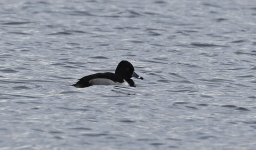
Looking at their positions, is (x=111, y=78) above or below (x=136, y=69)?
above

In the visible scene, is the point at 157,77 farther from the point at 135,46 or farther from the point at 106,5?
the point at 106,5

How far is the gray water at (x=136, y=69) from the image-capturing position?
1684cm

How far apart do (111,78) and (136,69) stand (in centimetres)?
361

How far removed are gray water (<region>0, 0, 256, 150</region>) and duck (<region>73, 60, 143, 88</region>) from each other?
0.18 meters

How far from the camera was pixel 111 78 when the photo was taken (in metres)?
21.8

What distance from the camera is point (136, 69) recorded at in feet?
83.1

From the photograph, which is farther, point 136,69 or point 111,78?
point 136,69

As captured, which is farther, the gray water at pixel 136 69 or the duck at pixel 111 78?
the duck at pixel 111 78

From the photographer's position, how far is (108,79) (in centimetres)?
2172

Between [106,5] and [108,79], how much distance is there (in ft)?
58.7

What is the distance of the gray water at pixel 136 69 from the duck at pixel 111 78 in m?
0.18

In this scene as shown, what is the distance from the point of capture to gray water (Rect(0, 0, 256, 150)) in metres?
16.8

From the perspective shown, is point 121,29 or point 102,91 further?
point 121,29

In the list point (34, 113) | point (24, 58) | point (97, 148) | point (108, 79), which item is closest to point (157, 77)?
point (108, 79)
